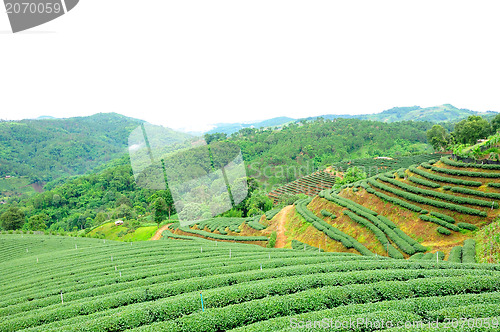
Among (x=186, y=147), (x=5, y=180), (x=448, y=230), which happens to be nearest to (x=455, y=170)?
(x=448, y=230)

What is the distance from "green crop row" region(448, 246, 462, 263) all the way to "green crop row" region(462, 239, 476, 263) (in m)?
0.21

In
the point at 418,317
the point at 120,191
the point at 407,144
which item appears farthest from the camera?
the point at 407,144

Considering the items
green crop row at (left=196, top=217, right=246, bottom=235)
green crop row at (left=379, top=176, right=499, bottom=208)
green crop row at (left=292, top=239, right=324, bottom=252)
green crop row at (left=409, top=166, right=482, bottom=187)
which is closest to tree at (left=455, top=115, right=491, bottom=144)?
green crop row at (left=409, top=166, right=482, bottom=187)

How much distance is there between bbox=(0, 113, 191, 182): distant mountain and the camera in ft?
380

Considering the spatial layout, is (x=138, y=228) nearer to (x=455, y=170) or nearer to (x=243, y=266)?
(x=243, y=266)

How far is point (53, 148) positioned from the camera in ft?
432

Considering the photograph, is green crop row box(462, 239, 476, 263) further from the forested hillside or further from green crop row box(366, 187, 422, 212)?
the forested hillside

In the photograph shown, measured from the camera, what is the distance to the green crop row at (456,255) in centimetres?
1285

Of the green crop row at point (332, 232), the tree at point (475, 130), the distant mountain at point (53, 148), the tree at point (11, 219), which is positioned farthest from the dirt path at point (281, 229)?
the distant mountain at point (53, 148)

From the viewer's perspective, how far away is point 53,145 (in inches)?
5271

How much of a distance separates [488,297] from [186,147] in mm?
26968

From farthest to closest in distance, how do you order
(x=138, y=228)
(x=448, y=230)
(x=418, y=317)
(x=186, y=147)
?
(x=138, y=228) < (x=186, y=147) < (x=448, y=230) < (x=418, y=317)

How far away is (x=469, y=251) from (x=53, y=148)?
176693 millimetres

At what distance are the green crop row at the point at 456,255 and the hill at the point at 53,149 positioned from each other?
126 metres
